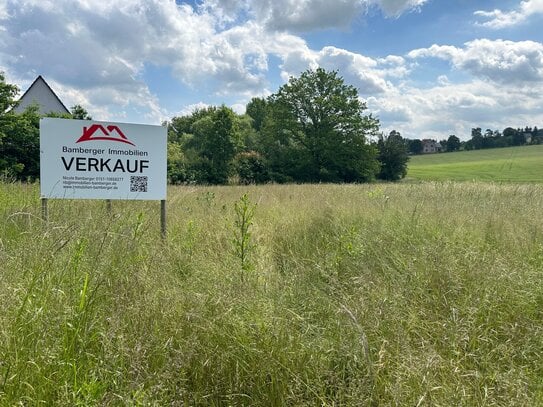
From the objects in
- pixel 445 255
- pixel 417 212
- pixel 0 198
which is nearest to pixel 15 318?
pixel 445 255

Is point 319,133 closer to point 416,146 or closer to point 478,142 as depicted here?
point 478,142

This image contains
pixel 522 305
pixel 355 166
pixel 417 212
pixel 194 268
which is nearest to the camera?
pixel 522 305

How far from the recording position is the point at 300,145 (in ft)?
146

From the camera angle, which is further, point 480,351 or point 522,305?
point 522,305

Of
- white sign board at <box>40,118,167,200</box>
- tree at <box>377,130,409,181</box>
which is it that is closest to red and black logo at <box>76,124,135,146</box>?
white sign board at <box>40,118,167,200</box>

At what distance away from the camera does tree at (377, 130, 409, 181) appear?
47.3 m

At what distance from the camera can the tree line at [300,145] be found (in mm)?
38781

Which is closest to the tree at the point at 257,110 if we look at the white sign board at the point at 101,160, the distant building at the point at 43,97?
the distant building at the point at 43,97

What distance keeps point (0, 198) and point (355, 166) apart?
38.4 meters

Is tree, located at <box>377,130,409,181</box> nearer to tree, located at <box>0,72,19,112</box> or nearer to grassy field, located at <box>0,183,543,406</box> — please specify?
tree, located at <box>0,72,19,112</box>

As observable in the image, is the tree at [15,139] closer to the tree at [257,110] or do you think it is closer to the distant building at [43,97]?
the distant building at [43,97]

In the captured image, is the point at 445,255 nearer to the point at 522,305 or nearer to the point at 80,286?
the point at 522,305

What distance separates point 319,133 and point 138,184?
39.5 metres

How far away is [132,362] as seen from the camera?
6.73ft
